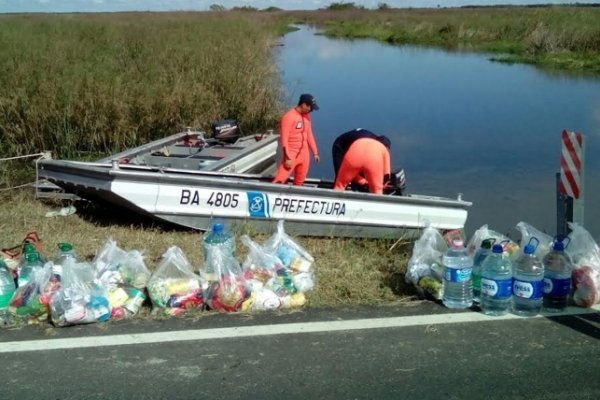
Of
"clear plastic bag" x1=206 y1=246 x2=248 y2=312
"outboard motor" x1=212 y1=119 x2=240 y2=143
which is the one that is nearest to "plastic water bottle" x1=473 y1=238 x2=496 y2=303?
"clear plastic bag" x1=206 y1=246 x2=248 y2=312

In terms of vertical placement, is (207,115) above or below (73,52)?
below

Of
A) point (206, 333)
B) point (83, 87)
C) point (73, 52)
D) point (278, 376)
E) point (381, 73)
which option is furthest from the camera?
point (381, 73)

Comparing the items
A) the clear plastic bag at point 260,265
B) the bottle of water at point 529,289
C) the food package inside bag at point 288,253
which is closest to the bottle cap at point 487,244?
the bottle of water at point 529,289

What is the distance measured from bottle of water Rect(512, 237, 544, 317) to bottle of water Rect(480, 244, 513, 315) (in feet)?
0.18

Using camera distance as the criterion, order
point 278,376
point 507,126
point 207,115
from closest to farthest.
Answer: point 278,376, point 207,115, point 507,126

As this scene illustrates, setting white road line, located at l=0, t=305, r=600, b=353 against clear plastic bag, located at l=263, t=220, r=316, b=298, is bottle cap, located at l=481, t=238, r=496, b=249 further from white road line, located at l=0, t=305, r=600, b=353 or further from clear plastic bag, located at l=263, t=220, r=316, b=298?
clear plastic bag, located at l=263, t=220, r=316, b=298

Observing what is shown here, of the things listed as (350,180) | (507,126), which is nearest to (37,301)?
(350,180)

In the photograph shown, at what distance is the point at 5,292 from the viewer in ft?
15.0

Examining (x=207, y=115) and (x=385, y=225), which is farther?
(x=207, y=115)

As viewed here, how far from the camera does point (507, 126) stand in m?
16.6

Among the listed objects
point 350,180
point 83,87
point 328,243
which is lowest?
point 328,243

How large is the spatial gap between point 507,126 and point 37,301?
46.3 feet

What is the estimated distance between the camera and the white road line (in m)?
4.02

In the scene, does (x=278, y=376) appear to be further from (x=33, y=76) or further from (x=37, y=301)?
(x=33, y=76)
